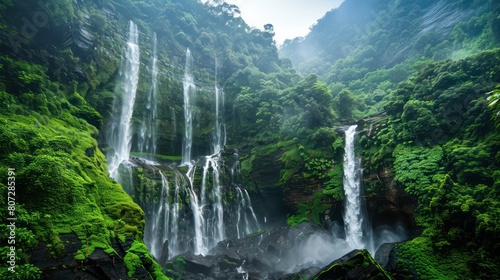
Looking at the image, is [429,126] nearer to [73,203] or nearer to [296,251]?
[296,251]

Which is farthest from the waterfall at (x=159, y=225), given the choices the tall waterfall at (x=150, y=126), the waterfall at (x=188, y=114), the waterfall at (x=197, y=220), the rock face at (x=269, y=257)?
the waterfall at (x=188, y=114)

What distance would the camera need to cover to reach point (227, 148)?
1161 inches

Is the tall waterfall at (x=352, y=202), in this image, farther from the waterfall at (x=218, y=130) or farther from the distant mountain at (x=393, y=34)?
the distant mountain at (x=393, y=34)

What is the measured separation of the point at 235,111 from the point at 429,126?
827 inches

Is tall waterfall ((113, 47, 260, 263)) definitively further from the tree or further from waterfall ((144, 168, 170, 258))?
the tree

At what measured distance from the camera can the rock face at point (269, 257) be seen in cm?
1533

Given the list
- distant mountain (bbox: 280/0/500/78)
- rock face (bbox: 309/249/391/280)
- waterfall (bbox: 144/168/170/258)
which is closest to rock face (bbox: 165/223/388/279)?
rock face (bbox: 309/249/391/280)

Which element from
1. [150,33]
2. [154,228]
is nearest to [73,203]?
[154,228]

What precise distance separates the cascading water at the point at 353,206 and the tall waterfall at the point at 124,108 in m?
16.9

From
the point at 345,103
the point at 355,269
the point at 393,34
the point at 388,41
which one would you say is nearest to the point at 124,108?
the point at 345,103

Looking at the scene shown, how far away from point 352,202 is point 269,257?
6.74 meters

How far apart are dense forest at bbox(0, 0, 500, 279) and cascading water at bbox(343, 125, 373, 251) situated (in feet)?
1.72

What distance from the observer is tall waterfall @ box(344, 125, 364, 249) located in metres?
18.4

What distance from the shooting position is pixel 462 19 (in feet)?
131
